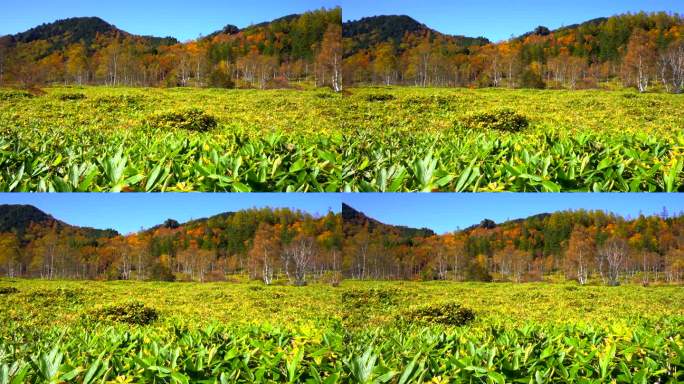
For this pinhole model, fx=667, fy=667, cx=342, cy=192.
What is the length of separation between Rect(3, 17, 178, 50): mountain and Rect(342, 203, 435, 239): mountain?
3.24 metres

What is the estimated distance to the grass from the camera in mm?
4172

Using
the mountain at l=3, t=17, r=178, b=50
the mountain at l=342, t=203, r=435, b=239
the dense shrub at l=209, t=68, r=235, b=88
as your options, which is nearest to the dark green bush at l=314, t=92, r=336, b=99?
the dense shrub at l=209, t=68, r=235, b=88

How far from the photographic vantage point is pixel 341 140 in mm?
5137

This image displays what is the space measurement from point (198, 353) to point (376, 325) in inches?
49.5

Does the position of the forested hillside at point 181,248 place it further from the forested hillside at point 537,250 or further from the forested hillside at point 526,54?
the forested hillside at point 526,54

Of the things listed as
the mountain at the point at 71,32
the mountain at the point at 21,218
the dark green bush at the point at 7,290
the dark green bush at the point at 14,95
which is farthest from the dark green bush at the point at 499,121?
the dark green bush at the point at 14,95

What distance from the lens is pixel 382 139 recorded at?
522cm

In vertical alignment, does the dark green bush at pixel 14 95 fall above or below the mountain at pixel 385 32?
below

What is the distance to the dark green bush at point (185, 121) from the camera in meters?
5.75

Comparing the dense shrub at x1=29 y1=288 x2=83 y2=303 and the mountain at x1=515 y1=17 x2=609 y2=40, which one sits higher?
the mountain at x1=515 y1=17 x2=609 y2=40

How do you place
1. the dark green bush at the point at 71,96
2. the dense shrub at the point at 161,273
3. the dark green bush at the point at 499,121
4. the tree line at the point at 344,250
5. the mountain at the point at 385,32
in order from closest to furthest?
the tree line at the point at 344,250, the dense shrub at the point at 161,273, the dark green bush at the point at 499,121, the mountain at the point at 385,32, the dark green bush at the point at 71,96

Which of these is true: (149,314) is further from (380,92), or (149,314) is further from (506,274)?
(380,92)

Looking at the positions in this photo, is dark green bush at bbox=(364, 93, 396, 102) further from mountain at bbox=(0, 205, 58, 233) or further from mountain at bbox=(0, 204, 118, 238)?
mountain at bbox=(0, 205, 58, 233)

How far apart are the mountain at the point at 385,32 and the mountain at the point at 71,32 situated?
192 centimetres
